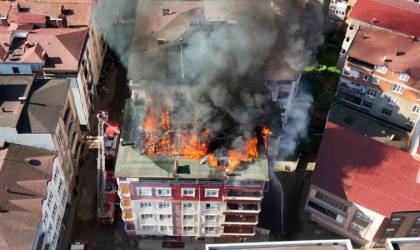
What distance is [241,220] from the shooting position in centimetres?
4006

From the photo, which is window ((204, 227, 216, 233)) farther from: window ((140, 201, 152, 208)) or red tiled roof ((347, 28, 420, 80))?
red tiled roof ((347, 28, 420, 80))

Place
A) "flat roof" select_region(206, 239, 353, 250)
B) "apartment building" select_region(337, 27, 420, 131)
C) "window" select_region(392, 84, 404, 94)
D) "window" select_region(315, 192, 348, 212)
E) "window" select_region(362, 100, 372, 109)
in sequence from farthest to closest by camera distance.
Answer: "window" select_region(362, 100, 372, 109) < "window" select_region(392, 84, 404, 94) < "apartment building" select_region(337, 27, 420, 131) < "window" select_region(315, 192, 348, 212) < "flat roof" select_region(206, 239, 353, 250)

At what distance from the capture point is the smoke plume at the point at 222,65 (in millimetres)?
37656

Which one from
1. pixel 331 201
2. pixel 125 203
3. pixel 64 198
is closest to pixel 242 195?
pixel 331 201

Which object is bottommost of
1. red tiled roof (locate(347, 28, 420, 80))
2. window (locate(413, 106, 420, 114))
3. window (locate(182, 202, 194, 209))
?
window (locate(182, 202, 194, 209))

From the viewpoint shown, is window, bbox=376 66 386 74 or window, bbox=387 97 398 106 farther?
window, bbox=387 97 398 106

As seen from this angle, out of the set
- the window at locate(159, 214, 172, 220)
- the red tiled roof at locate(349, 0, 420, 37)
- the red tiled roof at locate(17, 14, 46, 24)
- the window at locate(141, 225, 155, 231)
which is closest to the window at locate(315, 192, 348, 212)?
the window at locate(159, 214, 172, 220)

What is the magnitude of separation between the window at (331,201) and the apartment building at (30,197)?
24287mm

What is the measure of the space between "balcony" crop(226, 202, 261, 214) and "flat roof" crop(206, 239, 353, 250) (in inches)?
292

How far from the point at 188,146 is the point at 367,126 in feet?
87.4

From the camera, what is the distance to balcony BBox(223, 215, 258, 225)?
3994cm

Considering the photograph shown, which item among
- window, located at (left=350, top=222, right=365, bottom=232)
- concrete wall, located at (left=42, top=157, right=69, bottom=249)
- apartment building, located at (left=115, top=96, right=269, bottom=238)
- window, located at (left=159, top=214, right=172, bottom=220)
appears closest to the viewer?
apartment building, located at (left=115, top=96, right=269, bottom=238)

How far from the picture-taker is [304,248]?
31.5 meters

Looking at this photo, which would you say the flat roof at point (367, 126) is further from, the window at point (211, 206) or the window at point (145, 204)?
the window at point (145, 204)
